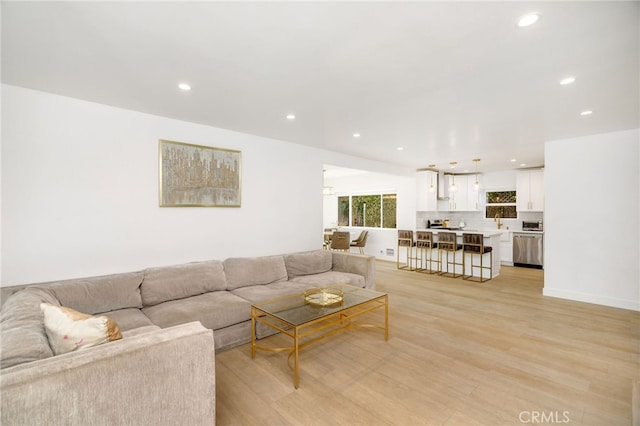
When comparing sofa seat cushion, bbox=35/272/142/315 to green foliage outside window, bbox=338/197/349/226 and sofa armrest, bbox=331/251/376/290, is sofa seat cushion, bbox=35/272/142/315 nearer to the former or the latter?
sofa armrest, bbox=331/251/376/290

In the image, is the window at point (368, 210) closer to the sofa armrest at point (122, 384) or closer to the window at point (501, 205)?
the window at point (501, 205)

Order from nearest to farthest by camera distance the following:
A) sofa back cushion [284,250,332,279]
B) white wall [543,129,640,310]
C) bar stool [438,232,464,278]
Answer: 1. white wall [543,129,640,310]
2. sofa back cushion [284,250,332,279]
3. bar stool [438,232,464,278]

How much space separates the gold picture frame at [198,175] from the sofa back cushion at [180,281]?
0.79m

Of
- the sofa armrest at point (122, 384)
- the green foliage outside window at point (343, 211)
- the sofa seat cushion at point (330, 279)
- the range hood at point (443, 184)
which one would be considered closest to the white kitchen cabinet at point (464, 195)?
the range hood at point (443, 184)

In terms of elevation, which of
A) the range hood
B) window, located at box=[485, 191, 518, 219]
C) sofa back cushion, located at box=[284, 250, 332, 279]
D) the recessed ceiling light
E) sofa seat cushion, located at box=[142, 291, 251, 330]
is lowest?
sofa seat cushion, located at box=[142, 291, 251, 330]

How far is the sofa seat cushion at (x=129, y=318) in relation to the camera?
96.2 inches

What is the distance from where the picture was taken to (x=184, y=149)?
357 centimetres

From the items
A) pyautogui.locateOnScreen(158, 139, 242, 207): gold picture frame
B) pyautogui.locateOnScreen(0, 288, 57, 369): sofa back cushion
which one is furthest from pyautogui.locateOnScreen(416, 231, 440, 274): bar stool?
pyautogui.locateOnScreen(0, 288, 57, 369): sofa back cushion

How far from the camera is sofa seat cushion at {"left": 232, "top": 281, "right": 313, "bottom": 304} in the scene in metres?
3.26

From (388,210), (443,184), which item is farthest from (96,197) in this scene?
(443,184)

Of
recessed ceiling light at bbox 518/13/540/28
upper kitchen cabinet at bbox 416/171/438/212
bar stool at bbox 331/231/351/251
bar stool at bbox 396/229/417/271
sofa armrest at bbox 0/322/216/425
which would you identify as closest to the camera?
sofa armrest at bbox 0/322/216/425

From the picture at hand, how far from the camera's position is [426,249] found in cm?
693

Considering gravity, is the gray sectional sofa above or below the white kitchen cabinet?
below

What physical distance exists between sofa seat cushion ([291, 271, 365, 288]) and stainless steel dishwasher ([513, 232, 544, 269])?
5.32 metres
